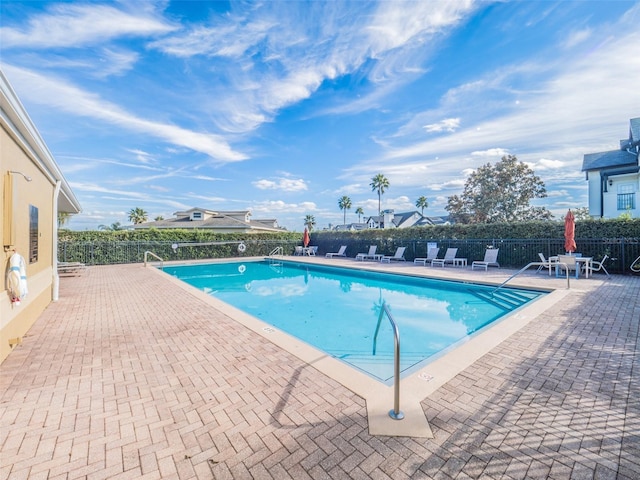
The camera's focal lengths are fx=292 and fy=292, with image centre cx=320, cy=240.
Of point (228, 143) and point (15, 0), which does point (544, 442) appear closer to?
point (15, 0)

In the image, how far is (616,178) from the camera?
849 inches

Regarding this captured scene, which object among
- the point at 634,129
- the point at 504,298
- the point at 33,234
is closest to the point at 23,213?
the point at 33,234

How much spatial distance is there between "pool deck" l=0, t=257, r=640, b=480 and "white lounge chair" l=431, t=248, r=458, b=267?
35.2ft

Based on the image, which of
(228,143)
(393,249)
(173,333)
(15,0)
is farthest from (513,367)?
(228,143)

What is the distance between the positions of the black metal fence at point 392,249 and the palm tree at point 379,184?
3064cm

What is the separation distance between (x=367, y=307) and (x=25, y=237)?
25.3ft

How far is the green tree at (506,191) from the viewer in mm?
23719

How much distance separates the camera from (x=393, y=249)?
1892 centimetres

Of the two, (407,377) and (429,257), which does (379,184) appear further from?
(407,377)

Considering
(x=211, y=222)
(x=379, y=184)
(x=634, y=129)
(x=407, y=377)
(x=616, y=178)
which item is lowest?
(x=407, y=377)

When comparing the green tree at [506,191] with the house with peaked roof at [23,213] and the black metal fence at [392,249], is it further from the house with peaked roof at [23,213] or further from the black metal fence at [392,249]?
the house with peaked roof at [23,213]

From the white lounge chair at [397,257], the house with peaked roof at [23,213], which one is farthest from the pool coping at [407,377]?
the white lounge chair at [397,257]

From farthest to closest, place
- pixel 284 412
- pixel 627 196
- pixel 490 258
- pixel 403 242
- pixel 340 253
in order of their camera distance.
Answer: pixel 340 253
pixel 627 196
pixel 403 242
pixel 490 258
pixel 284 412

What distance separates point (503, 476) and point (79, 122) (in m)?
16.3
